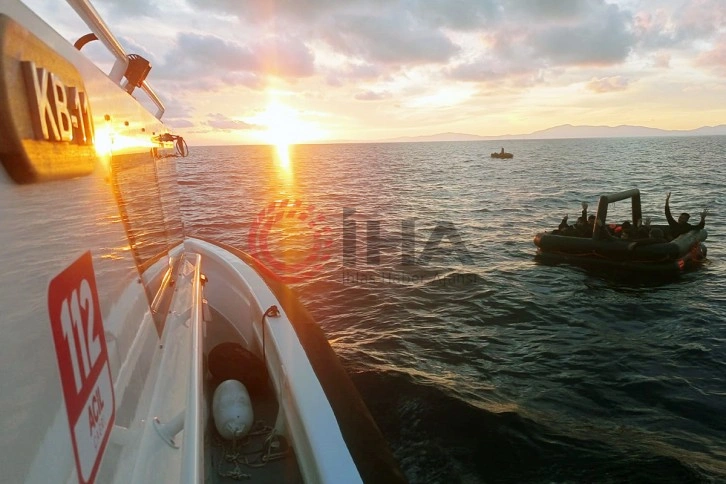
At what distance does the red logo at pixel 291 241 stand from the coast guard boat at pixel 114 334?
35.6 ft

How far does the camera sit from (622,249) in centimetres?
1448

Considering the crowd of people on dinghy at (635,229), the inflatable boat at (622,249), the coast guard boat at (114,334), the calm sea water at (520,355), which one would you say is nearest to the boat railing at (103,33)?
the coast guard boat at (114,334)

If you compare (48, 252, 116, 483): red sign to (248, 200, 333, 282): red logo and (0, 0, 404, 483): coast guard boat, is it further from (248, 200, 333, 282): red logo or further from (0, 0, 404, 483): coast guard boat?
(248, 200, 333, 282): red logo

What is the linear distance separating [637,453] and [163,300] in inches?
258

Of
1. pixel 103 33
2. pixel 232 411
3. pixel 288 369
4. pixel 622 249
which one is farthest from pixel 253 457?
pixel 622 249

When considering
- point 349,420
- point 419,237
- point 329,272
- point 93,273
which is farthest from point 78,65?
point 419,237

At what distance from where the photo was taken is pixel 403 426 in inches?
288

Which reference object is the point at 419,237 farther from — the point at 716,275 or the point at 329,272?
the point at 716,275

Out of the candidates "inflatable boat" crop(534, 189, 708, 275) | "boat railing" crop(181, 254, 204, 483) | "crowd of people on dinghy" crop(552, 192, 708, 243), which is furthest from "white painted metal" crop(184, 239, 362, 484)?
"crowd of people on dinghy" crop(552, 192, 708, 243)

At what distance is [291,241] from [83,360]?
1988 cm

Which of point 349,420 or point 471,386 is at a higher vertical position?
point 349,420

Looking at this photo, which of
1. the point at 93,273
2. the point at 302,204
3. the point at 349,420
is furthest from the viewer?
the point at 302,204

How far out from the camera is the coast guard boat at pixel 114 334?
4.05 ft

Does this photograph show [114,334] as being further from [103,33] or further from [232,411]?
[232,411]
